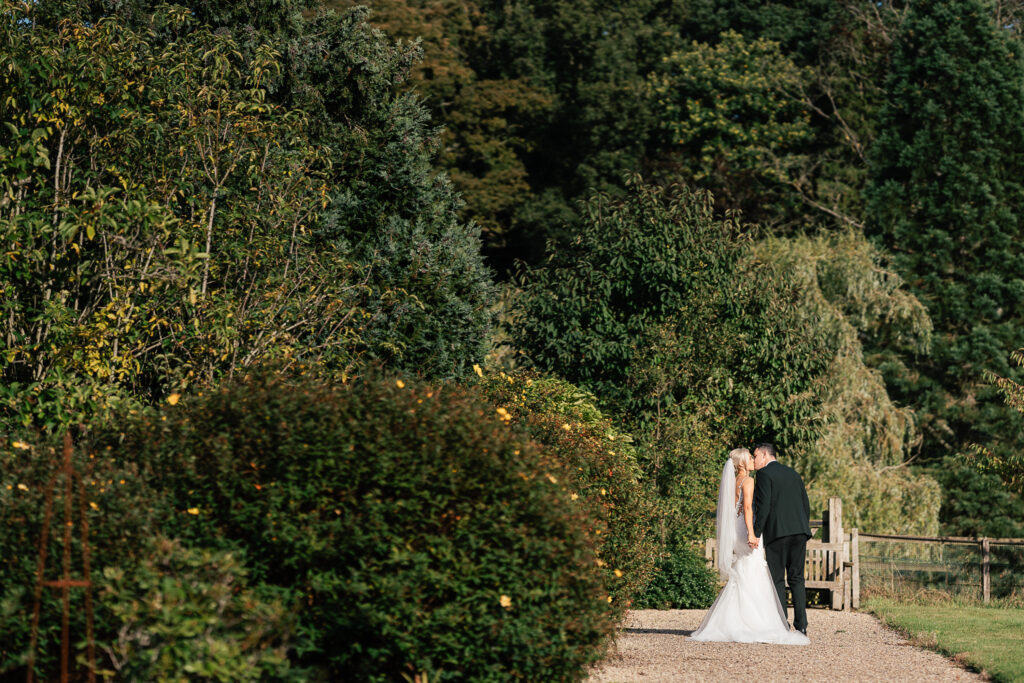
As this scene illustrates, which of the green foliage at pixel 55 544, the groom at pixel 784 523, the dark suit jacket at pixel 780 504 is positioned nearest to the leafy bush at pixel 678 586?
the groom at pixel 784 523

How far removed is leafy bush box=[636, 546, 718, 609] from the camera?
55.0 ft

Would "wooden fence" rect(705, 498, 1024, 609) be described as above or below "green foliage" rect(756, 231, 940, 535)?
below

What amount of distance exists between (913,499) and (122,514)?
69.8ft

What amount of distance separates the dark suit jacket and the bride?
0.27 metres

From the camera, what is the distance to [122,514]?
6062 mm

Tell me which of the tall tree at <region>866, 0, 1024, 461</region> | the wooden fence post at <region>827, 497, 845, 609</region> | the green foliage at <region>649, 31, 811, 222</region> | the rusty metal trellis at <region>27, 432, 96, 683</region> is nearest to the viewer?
the rusty metal trellis at <region>27, 432, 96, 683</region>

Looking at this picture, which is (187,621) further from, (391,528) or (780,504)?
(780,504)

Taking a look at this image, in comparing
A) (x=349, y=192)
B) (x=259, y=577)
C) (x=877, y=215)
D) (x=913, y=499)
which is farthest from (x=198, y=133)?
(x=877, y=215)

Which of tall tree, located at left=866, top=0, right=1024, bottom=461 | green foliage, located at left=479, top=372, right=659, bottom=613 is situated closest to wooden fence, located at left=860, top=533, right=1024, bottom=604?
green foliage, located at left=479, top=372, right=659, bottom=613

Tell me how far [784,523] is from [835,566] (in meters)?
6.42

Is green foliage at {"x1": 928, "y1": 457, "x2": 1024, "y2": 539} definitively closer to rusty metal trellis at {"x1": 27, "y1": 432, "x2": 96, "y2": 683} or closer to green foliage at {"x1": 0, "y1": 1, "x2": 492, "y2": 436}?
green foliage at {"x1": 0, "y1": 1, "x2": 492, "y2": 436}

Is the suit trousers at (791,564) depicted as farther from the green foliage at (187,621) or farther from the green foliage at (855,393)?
the green foliage at (855,393)

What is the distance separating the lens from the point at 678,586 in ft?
55.7

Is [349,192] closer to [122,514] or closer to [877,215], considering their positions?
[122,514]
